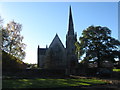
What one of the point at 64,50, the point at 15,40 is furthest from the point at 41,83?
the point at 64,50

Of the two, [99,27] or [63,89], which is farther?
[99,27]

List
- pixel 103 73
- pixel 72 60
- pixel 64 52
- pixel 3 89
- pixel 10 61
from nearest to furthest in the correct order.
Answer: pixel 3 89 < pixel 103 73 < pixel 10 61 < pixel 72 60 < pixel 64 52

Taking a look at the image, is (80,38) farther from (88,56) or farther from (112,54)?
(112,54)

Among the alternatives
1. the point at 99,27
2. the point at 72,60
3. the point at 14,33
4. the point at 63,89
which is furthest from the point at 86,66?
the point at 63,89

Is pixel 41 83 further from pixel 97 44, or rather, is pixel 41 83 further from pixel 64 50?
pixel 64 50

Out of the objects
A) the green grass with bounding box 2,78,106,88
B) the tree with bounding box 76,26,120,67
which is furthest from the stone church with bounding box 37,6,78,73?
the green grass with bounding box 2,78,106,88

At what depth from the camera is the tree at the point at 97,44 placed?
44.1 metres

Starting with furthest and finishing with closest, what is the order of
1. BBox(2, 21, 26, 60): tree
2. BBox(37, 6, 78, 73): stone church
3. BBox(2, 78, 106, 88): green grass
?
BBox(37, 6, 78, 73): stone church
BBox(2, 21, 26, 60): tree
BBox(2, 78, 106, 88): green grass

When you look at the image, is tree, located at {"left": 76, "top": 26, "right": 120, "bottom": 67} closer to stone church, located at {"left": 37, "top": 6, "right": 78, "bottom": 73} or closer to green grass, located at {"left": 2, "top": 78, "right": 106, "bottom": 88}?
stone church, located at {"left": 37, "top": 6, "right": 78, "bottom": 73}

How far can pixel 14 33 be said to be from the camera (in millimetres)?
43688

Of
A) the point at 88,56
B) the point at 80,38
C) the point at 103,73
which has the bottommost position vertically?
the point at 103,73

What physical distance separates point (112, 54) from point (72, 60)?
62.4 feet

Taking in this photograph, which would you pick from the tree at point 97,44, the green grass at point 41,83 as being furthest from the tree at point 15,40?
the green grass at point 41,83

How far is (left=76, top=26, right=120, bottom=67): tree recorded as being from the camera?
44.1 m
